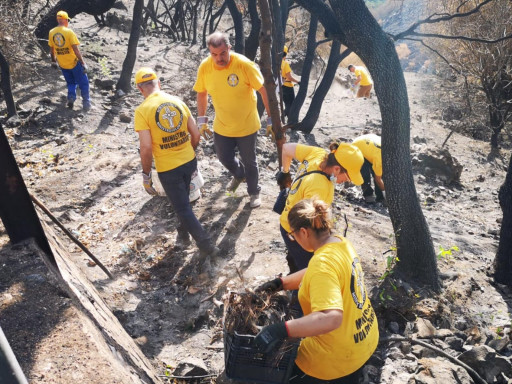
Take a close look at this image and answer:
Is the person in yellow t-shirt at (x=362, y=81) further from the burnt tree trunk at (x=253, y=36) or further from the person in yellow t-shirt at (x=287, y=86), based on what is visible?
the burnt tree trunk at (x=253, y=36)

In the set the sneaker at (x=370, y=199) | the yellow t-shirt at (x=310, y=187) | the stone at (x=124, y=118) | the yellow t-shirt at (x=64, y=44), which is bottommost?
the sneaker at (x=370, y=199)

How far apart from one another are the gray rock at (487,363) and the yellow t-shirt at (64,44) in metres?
7.79

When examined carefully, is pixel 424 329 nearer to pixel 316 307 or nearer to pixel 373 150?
pixel 316 307

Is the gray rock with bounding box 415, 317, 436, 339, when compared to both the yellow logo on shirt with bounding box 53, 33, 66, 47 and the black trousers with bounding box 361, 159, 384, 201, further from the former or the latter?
the yellow logo on shirt with bounding box 53, 33, 66, 47

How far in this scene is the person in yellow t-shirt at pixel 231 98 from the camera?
4730 mm

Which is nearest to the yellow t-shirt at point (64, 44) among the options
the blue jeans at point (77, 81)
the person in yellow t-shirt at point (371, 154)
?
the blue jeans at point (77, 81)

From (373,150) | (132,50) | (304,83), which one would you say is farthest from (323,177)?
(132,50)

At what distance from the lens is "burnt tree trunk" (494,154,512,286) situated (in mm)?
4562

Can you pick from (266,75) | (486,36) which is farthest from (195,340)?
(486,36)

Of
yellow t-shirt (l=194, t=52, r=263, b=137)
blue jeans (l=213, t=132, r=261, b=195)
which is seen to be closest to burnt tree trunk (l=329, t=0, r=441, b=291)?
yellow t-shirt (l=194, t=52, r=263, b=137)

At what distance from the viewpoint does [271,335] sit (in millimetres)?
2217

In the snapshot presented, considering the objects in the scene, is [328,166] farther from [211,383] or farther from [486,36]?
[486,36]

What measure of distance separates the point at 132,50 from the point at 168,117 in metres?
6.20

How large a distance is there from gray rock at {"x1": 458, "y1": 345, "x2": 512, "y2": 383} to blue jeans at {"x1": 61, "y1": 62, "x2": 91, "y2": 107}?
7.75m
